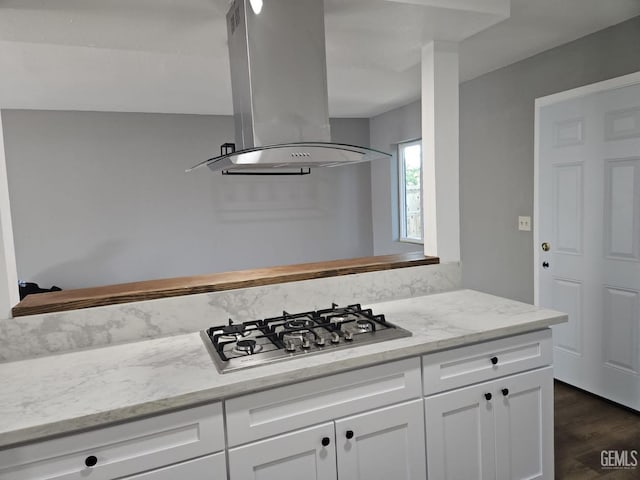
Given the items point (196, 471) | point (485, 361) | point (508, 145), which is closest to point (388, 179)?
point (508, 145)

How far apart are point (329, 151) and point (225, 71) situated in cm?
185

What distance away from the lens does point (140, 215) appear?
462 centimetres

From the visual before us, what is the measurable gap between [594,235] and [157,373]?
267 centimetres

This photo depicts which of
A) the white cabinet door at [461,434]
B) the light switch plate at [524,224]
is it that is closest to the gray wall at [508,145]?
the light switch plate at [524,224]

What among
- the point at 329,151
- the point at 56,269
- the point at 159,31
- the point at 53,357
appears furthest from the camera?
the point at 56,269

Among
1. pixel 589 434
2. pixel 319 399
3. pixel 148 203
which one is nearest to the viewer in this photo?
pixel 319 399

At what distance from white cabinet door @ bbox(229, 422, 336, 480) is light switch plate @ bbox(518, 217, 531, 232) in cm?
246

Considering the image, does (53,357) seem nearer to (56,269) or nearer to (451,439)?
(451,439)

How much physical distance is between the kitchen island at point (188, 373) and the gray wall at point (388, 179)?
3.05 m

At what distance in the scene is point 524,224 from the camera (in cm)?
330

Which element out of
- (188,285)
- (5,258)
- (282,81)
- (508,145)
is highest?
(282,81)

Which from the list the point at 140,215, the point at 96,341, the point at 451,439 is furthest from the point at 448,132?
the point at 140,215

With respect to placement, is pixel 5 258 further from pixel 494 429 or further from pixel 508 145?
pixel 508 145

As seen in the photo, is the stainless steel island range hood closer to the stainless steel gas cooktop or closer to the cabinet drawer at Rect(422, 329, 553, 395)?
the stainless steel gas cooktop
